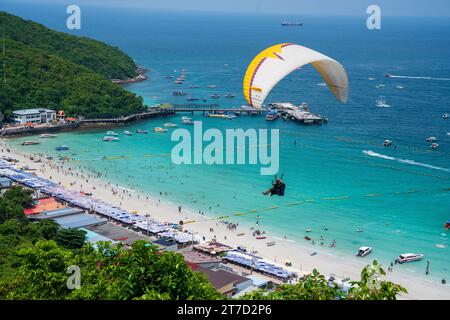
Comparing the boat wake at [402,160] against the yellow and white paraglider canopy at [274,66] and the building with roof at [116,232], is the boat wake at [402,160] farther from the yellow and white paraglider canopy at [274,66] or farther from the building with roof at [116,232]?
the yellow and white paraglider canopy at [274,66]

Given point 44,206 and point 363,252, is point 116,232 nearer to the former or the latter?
point 44,206

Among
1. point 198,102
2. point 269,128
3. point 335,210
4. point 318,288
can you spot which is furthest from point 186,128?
point 318,288

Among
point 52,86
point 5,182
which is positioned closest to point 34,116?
point 52,86

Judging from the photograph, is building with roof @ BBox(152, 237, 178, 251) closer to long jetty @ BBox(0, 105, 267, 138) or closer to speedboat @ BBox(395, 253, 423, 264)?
speedboat @ BBox(395, 253, 423, 264)

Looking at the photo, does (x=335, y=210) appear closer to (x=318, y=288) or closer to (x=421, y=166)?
(x=421, y=166)

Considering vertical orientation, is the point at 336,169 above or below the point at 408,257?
above

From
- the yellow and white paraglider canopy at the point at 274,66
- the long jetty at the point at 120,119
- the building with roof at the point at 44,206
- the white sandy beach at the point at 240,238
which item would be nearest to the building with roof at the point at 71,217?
the building with roof at the point at 44,206

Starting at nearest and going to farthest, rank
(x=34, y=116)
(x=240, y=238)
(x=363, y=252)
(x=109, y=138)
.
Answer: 1. (x=363, y=252)
2. (x=240, y=238)
3. (x=109, y=138)
4. (x=34, y=116)

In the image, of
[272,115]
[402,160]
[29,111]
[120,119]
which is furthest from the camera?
[272,115]
